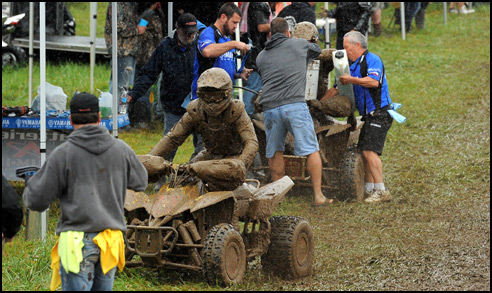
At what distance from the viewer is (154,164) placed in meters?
6.29

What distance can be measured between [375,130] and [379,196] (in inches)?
31.0

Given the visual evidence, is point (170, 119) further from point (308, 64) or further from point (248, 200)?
point (248, 200)

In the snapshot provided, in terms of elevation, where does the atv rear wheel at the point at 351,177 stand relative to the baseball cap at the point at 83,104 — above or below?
below


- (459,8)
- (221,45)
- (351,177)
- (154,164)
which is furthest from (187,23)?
(459,8)

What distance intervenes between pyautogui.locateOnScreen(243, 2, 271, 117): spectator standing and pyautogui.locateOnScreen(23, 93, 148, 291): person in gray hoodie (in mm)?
5529

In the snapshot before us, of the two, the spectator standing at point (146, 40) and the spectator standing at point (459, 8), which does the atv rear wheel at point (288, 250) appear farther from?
the spectator standing at point (459, 8)

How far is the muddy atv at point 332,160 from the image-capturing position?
29.8ft

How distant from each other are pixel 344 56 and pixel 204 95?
2830 millimetres

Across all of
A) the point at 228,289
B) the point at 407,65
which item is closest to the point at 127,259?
the point at 228,289

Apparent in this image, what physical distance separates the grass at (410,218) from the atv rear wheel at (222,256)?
12 centimetres

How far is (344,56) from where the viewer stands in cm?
881

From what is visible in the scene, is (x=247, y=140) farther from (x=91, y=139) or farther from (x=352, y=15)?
(x=352, y=15)

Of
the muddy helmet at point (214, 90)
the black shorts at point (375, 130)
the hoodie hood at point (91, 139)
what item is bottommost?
the black shorts at point (375, 130)

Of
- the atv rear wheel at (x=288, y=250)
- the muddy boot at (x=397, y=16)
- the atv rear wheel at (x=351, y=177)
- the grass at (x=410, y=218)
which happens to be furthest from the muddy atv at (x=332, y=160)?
the muddy boot at (x=397, y=16)
